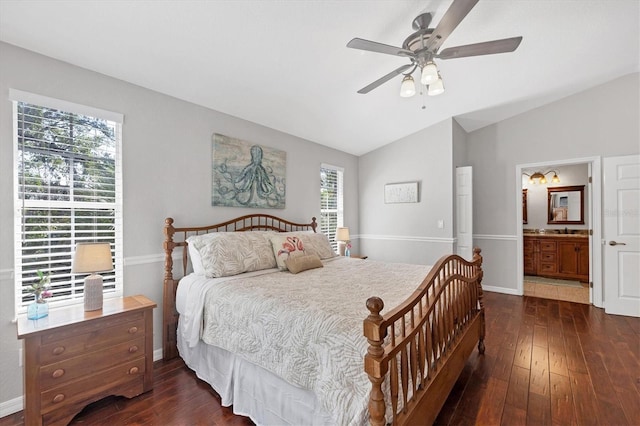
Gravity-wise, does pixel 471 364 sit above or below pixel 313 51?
below

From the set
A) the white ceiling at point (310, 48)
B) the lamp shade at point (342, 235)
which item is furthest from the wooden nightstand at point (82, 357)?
the lamp shade at point (342, 235)

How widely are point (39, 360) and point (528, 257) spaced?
24.9 feet

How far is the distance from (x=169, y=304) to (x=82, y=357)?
2.66 feet

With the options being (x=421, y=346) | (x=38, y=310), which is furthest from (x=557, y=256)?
(x=38, y=310)

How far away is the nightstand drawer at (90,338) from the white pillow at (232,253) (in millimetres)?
649

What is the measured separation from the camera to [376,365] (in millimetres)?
1213

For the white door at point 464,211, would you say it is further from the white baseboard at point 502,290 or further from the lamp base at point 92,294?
the lamp base at point 92,294

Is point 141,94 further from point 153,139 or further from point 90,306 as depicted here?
point 90,306

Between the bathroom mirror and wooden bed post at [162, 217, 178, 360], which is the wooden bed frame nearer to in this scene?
wooden bed post at [162, 217, 178, 360]

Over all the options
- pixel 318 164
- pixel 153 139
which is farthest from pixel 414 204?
pixel 153 139

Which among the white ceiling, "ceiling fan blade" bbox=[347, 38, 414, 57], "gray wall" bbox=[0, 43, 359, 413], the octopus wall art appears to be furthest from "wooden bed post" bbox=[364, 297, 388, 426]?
the octopus wall art

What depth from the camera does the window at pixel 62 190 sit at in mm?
2100

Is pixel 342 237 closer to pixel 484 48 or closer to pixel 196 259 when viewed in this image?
pixel 196 259

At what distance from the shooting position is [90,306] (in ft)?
6.93
